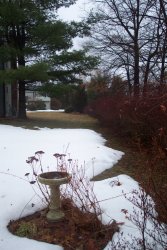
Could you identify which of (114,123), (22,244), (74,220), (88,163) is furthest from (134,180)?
→ (114,123)

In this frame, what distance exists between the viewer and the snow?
4.80 metres

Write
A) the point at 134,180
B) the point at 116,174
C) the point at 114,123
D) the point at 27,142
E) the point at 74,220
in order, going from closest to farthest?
the point at 74,220, the point at 134,180, the point at 116,174, the point at 27,142, the point at 114,123

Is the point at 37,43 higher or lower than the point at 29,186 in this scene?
higher

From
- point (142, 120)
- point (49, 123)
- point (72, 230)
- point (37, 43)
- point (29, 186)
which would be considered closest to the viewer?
point (72, 230)

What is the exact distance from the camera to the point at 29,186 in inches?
245

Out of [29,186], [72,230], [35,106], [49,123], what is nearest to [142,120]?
[29,186]

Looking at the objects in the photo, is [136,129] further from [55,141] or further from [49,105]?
[49,105]

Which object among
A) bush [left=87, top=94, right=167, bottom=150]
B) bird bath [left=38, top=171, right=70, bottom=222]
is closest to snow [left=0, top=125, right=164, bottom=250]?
bird bath [left=38, top=171, right=70, bottom=222]

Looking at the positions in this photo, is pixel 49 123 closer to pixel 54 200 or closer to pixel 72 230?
pixel 54 200

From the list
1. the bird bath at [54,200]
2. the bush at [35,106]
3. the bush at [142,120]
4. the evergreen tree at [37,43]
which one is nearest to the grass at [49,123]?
the evergreen tree at [37,43]

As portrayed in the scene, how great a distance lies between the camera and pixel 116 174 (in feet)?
24.7

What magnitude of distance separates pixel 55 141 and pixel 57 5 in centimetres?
1035

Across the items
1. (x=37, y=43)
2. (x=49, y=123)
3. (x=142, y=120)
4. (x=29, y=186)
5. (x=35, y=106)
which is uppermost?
(x=37, y=43)

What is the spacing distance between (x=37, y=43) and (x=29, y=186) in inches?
473
